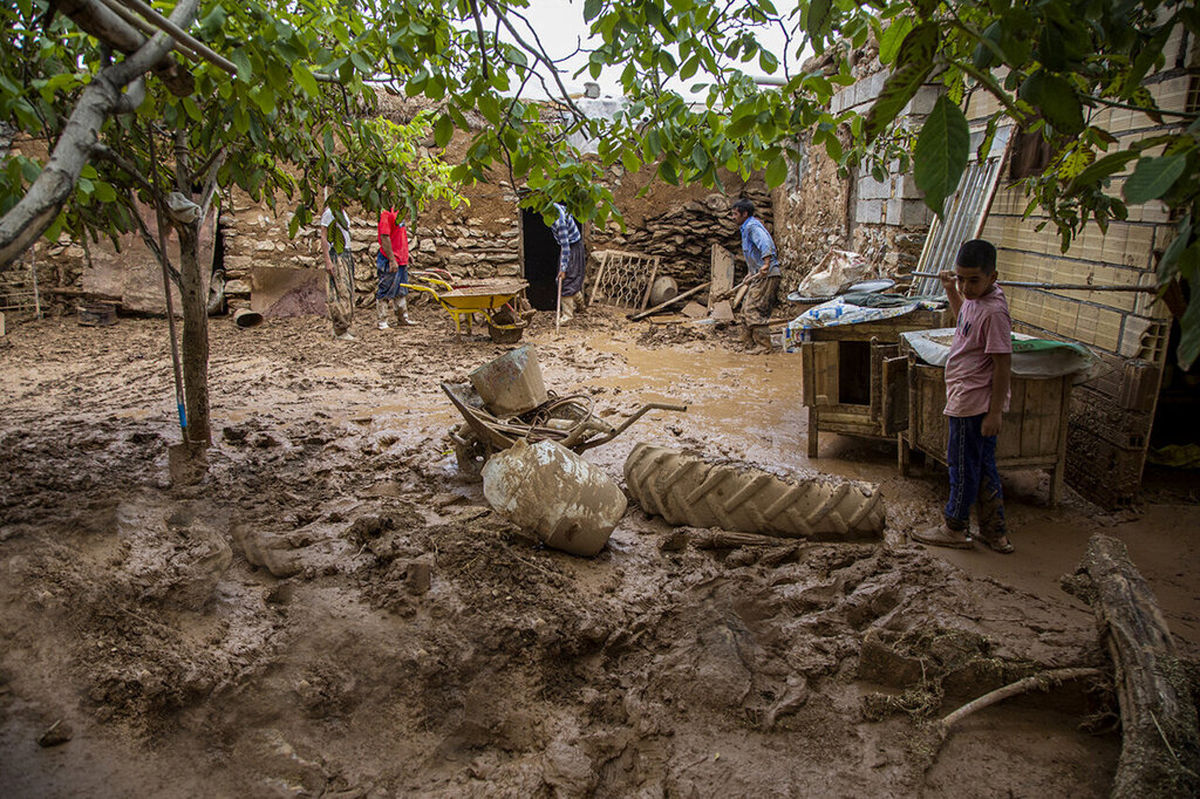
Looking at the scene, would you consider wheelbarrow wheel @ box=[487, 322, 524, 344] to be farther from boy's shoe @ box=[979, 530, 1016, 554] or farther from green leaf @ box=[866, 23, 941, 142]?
green leaf @ box=[866, 23, 941, 142]

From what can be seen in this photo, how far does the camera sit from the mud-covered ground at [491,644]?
2270 mm

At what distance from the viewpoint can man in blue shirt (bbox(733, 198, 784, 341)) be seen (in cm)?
903

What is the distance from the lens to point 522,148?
3.07 m

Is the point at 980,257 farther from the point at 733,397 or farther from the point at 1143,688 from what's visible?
the point at 733,397

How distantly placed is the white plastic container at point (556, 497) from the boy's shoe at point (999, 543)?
2.00m

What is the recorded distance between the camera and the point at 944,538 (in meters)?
3.73

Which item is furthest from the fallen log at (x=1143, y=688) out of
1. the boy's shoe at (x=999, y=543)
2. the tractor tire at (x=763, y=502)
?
the tractor tire at (x=763, y=502)

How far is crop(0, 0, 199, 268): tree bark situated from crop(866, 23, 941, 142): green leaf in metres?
2.20

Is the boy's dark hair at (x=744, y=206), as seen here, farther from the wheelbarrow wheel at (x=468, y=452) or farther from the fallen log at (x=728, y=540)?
the fallen log at (x=728, y=540)

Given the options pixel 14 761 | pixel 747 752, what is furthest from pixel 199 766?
pixel 747 752

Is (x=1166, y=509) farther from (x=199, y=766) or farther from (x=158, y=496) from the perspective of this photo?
(x=158, y=496)

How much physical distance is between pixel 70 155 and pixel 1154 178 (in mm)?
2838

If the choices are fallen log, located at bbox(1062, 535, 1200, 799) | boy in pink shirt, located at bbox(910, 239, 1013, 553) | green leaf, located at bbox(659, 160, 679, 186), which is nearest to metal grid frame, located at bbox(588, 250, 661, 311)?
boy in pink shirt, located at bbox(910, 239, 1013, 553)

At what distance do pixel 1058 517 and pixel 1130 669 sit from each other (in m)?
2.12
